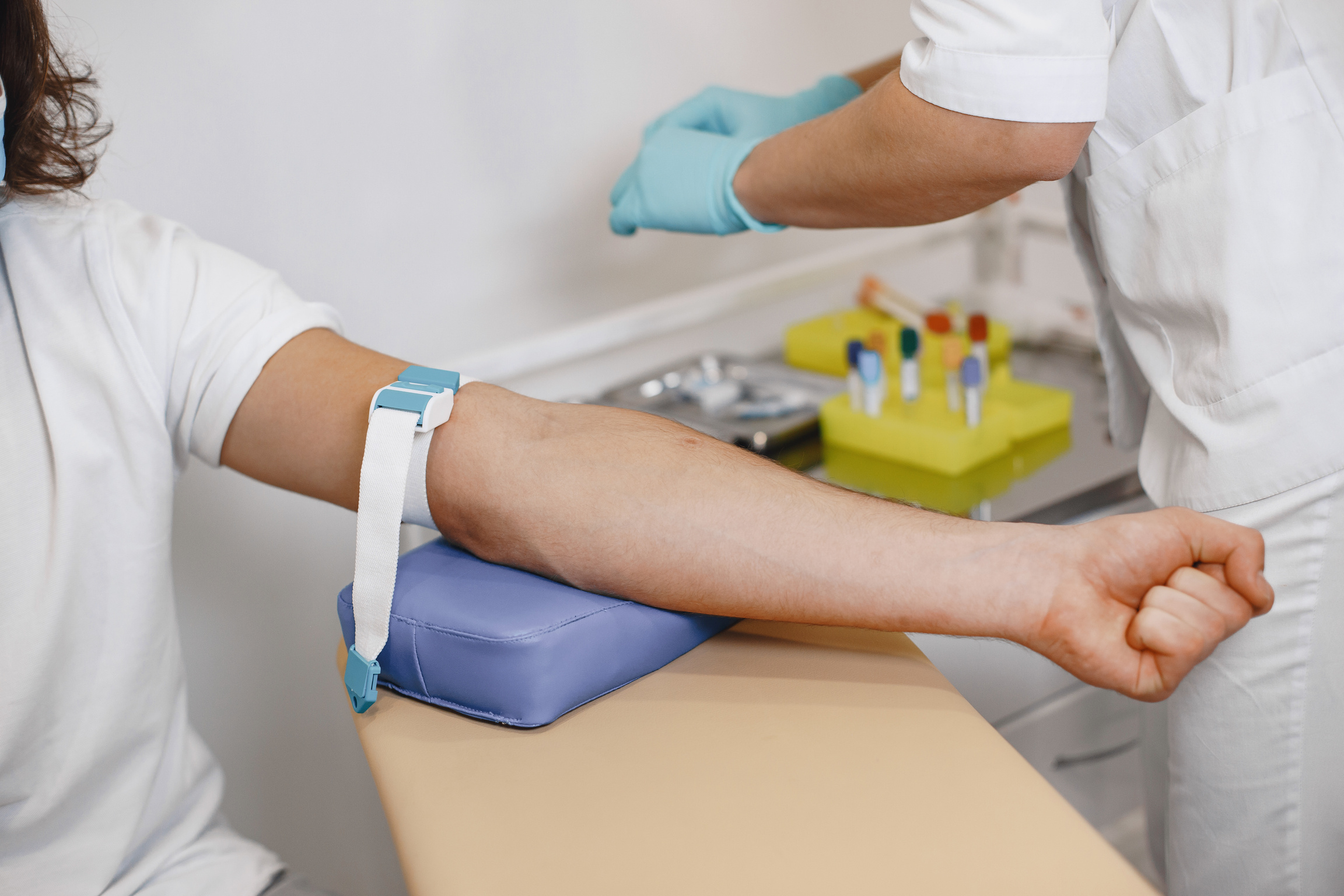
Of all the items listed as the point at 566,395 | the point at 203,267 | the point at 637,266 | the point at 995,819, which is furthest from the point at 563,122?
the point at 995,819

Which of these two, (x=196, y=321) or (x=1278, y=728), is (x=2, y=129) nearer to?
(x=196, y=321)

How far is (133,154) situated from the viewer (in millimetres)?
1145

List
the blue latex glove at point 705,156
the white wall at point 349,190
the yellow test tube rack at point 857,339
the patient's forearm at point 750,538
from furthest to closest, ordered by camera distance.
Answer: the yellow test tube rack at point 857,339, the white wall at point 349,190, the blue latex glove at point 705,156, the patient's forearm at point 750,538

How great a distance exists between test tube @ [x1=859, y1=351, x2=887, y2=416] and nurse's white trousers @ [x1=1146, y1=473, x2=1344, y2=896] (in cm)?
52

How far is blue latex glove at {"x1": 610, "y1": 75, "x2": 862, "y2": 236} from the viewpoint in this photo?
1.01 metres

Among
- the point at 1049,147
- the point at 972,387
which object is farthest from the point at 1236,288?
the point at 972,387

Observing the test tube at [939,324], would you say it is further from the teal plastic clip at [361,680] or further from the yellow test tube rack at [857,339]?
the teal plastic clip at [361,680]

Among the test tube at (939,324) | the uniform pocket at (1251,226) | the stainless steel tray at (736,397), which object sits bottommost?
the stainless steel tray at (736,397)

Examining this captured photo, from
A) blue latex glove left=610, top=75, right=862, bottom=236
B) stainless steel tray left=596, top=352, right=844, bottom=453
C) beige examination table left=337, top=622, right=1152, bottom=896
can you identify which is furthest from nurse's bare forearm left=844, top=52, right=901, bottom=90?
beige examination table left=337, top=622, right=1152, bottom=896

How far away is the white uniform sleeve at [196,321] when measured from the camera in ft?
2.71

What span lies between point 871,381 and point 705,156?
381 mm

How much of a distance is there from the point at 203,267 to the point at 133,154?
0.40 meters

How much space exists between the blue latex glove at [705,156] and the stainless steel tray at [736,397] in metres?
0.29

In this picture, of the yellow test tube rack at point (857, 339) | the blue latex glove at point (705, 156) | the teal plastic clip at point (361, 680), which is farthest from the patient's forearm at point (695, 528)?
the yellow test tube rack at point (857, 339)
